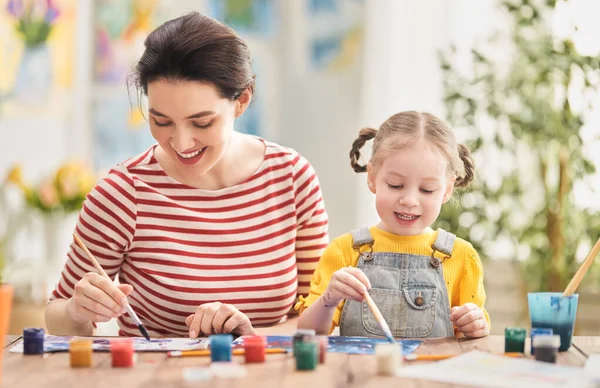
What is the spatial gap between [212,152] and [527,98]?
1634 millimetres

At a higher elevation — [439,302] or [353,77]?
[353,77]

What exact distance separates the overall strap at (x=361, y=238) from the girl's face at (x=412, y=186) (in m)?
0.06

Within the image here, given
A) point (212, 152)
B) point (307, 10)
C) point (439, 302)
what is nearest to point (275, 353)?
point (439, 302)

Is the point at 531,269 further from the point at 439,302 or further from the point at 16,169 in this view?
the point at 16,169

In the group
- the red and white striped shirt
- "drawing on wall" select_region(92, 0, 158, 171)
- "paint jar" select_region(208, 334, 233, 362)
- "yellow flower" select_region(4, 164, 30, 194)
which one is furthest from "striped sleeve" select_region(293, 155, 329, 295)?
"drawing on wall" select_region(92, 0, 158, 171)

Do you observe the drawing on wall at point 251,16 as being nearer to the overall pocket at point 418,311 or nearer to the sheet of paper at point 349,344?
the overall pocket at point 418,311

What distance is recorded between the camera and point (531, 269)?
3.11 meters

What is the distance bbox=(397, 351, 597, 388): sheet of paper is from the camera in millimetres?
1159

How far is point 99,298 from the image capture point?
1524 millimetres

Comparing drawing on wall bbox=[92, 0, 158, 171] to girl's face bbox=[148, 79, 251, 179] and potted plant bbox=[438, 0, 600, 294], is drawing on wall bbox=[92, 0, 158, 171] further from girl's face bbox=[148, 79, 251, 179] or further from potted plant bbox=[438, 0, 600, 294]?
girl's face bbox=[148, 79, 251, 179]

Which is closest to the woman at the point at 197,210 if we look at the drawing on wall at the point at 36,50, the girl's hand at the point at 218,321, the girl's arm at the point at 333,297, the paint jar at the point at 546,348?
the girl's hand at the point at 218,321

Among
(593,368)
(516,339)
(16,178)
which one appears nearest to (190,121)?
(516,339)

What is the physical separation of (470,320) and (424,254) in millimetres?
185

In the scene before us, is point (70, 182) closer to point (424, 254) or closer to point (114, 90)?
point (114, 90)
